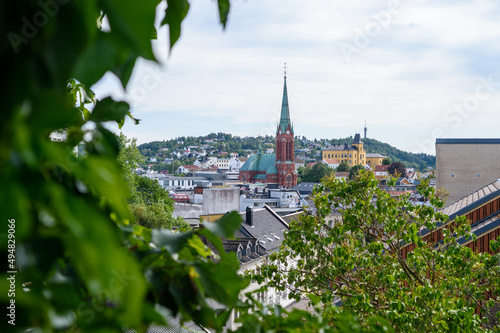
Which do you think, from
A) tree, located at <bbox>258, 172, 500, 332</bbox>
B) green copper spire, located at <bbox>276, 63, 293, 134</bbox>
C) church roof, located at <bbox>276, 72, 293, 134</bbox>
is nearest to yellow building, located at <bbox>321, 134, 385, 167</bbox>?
church roof, located at <bbox>276, 72, 293, 134</bbox>

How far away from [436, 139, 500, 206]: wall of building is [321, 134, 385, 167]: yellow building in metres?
104

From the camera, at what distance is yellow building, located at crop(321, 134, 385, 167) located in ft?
478

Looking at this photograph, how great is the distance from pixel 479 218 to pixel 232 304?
15.0 meters

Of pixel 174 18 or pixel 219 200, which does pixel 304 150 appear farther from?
pixel 174 18

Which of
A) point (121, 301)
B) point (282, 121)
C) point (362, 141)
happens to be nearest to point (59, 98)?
point (121, 301)

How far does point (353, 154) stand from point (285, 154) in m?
37.5

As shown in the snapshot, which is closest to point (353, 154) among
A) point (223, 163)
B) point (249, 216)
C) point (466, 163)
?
point (223, 163)

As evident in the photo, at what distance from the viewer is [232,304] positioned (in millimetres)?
1132

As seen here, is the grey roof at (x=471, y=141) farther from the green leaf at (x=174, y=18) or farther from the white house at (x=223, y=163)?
the white house at (x=223, y=163)

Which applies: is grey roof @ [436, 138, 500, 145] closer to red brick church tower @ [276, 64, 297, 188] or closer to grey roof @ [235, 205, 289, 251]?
grey roof @ [235, 205, 289, 251]

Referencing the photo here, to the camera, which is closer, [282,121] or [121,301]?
[121,301]

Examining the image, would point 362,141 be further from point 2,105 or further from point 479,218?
point 2,105

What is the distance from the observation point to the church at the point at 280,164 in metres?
112

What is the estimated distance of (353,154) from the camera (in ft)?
481
